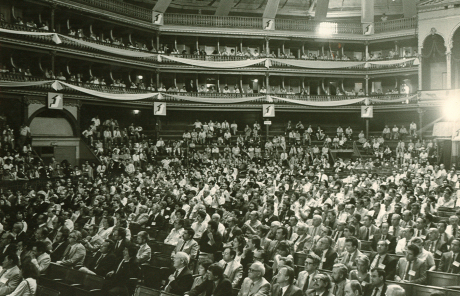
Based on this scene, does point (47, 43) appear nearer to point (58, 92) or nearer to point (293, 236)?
point (58, 92)

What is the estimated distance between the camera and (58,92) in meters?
26.1

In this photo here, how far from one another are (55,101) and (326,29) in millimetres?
21048

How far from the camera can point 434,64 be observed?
34531mm

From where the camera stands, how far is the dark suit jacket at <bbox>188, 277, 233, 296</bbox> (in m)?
6.94

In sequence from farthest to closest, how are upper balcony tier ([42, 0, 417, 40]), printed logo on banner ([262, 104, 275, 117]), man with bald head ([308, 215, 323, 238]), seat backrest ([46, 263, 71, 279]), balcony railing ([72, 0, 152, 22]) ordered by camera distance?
1. printed logo on banner ([262, 104, 275, 117])
2. upper balcony tier ([42, 0, 417, 40])
3. balcony railing ([72, 0, 152, 22])
4. man with bald head ([308, 215, 323, 238])
5. seat backrest ([46, 263, 71, 279])

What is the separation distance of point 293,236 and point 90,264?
4306 mm

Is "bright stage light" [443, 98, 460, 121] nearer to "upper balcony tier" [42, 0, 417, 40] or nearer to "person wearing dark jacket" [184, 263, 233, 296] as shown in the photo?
"upper balcony tier" [42, 0, 417, 40]

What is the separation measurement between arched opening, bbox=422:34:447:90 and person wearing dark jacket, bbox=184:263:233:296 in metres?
31.1

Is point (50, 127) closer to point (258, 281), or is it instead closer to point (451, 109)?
point (258, 281)

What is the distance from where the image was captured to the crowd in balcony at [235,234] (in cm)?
735

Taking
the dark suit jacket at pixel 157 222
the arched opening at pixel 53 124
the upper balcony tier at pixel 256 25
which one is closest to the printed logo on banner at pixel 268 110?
the upper balcony tier at pixel 256 25

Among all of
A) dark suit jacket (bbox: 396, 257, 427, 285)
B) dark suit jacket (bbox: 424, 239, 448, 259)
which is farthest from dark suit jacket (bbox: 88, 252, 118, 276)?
dark suit jacket (bbox: 424, 239, 448, 259)

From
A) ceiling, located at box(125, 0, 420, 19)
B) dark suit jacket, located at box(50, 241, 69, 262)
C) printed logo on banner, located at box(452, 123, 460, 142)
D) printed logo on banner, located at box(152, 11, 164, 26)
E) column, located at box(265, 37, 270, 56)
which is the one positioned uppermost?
ceiling, located at box(125, 0, 420, 19)

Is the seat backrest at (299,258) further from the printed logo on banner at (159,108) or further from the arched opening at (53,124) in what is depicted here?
the printed logo on banner at (159,108)
